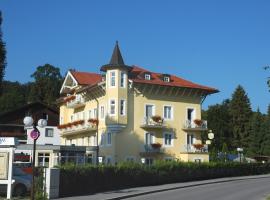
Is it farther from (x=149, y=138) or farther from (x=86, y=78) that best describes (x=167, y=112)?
(x=86, y=78)

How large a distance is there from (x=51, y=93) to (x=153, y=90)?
54.9m

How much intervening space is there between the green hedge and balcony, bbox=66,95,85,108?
81.2 feet

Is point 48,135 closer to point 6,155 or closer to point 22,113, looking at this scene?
point 22,113

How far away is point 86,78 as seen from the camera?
6819cm

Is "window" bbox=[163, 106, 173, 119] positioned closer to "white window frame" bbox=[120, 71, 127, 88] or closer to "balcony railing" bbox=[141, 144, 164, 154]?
"balcony railing" bbox=[141, 144, 164, 154]

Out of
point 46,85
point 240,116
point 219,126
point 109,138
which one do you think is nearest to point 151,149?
point 109,138

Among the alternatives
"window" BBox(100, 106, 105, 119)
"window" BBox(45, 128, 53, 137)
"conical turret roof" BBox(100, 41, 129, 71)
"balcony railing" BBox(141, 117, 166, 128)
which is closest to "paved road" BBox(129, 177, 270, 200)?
"balcony railing" BBox(141, 117, 166, 128)

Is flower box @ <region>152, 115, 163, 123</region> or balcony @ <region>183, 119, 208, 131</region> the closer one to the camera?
flower box @ <region>152, 115, 163, 123</region>

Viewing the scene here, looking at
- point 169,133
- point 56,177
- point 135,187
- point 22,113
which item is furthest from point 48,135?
point 56,177

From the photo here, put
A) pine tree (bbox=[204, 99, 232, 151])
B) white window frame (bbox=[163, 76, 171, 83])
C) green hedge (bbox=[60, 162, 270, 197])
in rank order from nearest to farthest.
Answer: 1. green hedge (bbox=[60, 162, 270, 197])
2. white window frame (bbox=[163, 76, 171, 83])
3. pine tree (bbox=[204, 99, 232, 151])

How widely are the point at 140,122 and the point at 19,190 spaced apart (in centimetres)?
3540

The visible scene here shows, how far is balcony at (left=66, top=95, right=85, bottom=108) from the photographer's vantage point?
66.4 meters

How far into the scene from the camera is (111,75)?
189 ft

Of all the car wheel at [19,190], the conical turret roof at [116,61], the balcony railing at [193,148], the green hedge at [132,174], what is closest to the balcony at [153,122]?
the balcony railing at [193,148]
